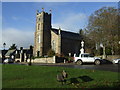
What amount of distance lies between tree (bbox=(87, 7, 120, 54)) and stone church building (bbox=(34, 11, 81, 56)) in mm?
23514

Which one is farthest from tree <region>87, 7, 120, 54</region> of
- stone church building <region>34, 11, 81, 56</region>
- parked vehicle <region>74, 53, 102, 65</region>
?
stone church building <region>34, 11, 81, 56</region>

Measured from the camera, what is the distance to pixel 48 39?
65500 mm

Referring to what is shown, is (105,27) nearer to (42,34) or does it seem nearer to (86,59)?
(86,59)

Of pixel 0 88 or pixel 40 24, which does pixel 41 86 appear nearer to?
pixel 0 88

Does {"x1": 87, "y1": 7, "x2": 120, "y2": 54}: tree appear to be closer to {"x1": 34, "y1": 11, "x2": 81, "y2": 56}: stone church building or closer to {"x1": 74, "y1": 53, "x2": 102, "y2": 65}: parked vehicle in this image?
{"x1": 74, "y1": 53, "x2": 102, "y2": 65}: parked vehicle

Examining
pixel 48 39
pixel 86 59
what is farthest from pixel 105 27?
pixel 48 39

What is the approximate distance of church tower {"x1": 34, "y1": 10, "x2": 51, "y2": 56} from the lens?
6362 cm

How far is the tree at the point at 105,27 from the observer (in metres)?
36.0

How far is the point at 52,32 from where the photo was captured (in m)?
65.8

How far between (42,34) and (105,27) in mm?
32359

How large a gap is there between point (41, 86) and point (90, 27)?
108ft

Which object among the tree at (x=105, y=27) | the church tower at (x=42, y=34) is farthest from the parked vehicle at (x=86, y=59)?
the church tower at (x=42, y=34)

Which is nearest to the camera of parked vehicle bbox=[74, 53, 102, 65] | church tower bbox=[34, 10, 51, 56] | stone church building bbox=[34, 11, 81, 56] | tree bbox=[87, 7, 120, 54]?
parked vehicle bbox=[74, 53, 102, 65]

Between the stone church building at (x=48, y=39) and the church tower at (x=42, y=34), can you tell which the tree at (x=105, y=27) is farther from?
the church tower at (x=42, y=34)
